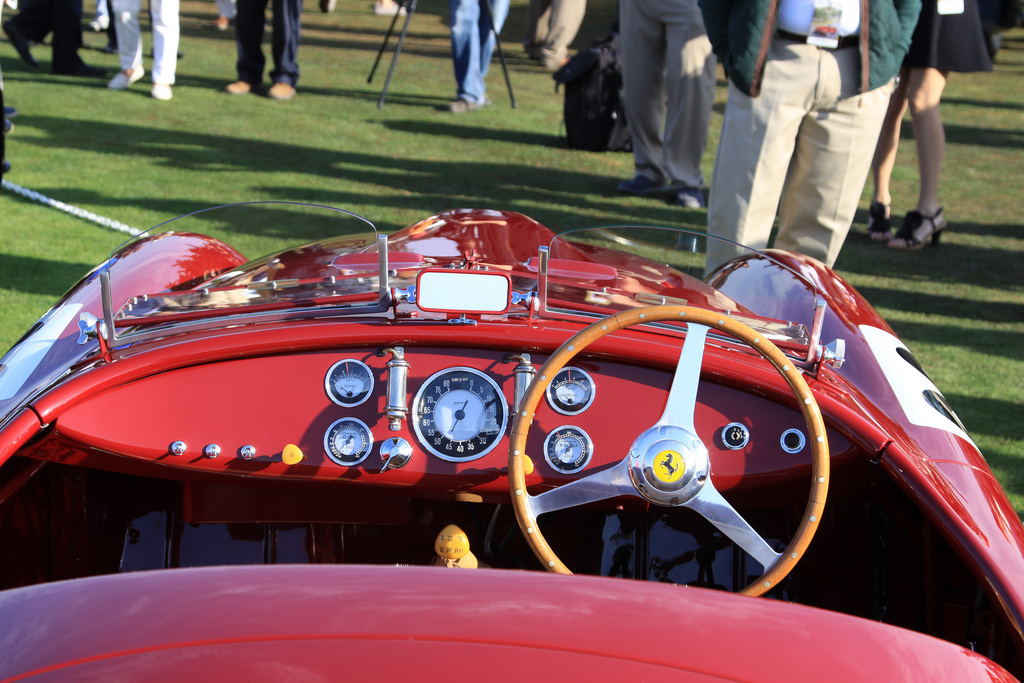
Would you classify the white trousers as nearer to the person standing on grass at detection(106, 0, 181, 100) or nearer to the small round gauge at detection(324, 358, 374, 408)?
the person standing on grass at detection(106, 0, 181, 100)

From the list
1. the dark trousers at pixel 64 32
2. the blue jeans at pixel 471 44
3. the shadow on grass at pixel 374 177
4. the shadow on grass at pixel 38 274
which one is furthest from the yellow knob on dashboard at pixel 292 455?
the dark trousers at pixel 64 32

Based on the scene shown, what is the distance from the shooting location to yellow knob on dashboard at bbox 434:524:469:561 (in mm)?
1972

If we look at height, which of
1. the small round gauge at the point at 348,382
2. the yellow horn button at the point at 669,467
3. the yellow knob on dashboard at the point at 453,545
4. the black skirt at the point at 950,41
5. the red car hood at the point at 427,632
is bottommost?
the yellow knob on dashboard at the point at 453,545

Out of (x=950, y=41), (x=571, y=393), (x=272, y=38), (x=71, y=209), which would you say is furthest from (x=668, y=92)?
(x=571, y=393)

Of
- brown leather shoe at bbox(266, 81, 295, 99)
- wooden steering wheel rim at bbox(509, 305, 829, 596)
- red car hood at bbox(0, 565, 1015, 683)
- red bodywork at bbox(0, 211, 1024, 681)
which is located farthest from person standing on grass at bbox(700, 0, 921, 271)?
brown leather shoe at bbox(266, 81, 295, 99)

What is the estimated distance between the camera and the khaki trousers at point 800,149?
12.4ft

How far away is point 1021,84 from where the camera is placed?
1127cm

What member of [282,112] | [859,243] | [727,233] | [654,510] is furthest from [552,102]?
[654,510]

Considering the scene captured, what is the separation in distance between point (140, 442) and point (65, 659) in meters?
0.87

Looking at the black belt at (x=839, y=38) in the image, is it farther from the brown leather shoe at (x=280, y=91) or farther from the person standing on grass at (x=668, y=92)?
the brown leather shoe at (x=280, y=91)

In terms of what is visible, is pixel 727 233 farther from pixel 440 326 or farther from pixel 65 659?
pixel 65 659

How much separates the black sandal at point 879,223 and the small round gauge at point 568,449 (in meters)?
4.53

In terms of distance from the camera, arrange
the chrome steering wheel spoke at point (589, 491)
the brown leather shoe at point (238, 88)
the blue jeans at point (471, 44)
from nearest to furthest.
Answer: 1. the chrome steering wheel spoke at point (589, 491)
2. the blue jeans at point (471, 44)
3. the brown leather shoe at point (238, 88)

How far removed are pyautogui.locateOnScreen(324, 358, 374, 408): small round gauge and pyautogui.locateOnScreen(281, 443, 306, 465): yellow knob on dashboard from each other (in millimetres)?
126
